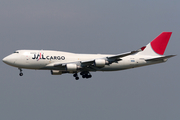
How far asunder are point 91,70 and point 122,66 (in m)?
5.82

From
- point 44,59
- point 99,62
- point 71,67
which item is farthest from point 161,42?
point 44,59

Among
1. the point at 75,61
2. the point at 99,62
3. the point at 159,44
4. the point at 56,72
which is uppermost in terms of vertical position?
the point at 159,44

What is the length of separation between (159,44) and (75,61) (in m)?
17.5

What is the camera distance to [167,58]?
5950cm

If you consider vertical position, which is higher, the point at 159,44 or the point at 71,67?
the point at 159,44

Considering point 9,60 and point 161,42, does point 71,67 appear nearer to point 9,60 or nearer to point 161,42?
point 9,60

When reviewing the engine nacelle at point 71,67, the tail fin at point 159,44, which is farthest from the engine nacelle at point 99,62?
the tail fin at point 159,44

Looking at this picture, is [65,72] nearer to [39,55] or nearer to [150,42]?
[39,55]

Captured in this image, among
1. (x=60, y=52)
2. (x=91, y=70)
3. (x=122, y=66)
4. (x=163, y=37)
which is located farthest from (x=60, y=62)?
(x=163, y=37)

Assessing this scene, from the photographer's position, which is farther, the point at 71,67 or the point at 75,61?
the point at 75,61

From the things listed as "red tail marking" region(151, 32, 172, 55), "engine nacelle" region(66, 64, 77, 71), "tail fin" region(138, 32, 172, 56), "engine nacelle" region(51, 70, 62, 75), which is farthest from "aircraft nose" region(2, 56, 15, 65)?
"red tail marking" region(151, 32, 172, 55)

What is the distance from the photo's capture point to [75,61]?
188 feet

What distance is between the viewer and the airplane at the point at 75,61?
55000 mm

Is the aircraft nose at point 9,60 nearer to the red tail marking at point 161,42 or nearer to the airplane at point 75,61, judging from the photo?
the airplane at point 75,61
